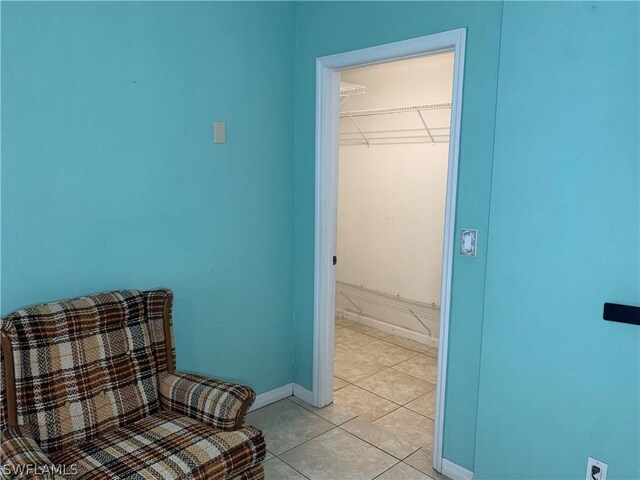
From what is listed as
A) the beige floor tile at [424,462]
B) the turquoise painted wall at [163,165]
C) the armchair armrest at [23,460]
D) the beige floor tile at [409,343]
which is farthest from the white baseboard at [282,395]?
the armchair armrest at [23,460]

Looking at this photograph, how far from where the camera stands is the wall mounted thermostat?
2.07 metres

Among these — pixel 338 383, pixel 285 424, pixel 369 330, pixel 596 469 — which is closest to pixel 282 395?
pixel 285 424

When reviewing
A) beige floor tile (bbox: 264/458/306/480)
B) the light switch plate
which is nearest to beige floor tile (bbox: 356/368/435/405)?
beige floor tile (bbox: 264/458/306/480)

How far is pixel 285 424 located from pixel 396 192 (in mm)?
2137

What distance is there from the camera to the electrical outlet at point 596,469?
1.69 metres

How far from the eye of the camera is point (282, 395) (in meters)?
3.03

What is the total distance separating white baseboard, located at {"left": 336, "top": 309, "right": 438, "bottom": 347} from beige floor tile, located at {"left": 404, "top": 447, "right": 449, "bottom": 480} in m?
1.56

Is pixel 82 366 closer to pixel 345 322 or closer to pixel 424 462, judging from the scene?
pixel 424 462

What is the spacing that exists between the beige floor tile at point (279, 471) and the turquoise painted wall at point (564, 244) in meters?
0.91

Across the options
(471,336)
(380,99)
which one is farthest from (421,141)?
(471,336)

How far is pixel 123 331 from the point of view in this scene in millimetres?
1999

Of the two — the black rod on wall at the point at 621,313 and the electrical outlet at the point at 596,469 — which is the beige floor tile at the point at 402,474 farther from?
the black rod on wall at the point at 621,313

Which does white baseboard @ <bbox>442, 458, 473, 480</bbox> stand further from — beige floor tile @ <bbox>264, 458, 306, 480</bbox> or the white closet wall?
the white closet wall

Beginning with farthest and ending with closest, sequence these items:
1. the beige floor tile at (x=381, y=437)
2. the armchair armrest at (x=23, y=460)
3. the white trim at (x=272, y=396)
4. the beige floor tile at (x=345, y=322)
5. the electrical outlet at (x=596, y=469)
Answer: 1. the beige floor tile at (x=345, y=322)
2. the white trim at (x=272, y=396)
3. the beige floor tile at (x=381, y=437)
4. the electrical outlet at (x=596, y=469)
5. the armchair armrest at (x=23, y=460)
